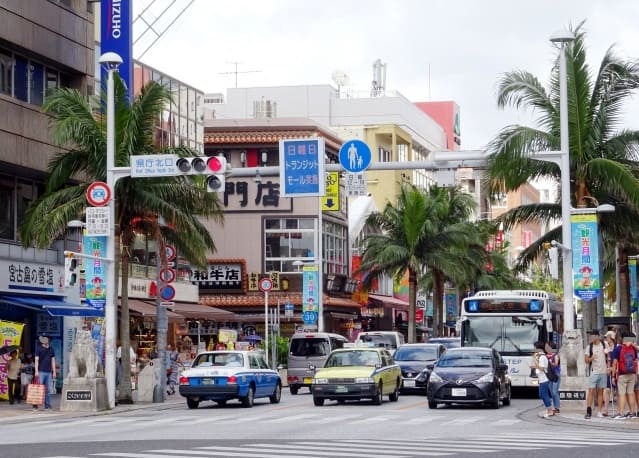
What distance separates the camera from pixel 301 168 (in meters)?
34.2

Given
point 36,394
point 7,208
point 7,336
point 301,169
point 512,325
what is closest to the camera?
point 36,394

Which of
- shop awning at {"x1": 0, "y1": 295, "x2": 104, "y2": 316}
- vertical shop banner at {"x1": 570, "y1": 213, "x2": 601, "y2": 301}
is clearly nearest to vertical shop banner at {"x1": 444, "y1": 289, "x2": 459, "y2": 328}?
shop awning at {"x1": 0, "y1": 295, "x2": 104, "y2": 316}

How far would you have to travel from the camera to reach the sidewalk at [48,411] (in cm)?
3083

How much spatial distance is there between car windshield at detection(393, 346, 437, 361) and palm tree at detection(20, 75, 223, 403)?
8786 millimetres

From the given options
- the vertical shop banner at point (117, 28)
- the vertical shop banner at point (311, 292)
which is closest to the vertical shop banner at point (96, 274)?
the vertical shop banner at point (117, 28)

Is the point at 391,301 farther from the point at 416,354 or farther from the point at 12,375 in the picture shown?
the point at 12,375

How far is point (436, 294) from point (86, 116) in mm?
33976

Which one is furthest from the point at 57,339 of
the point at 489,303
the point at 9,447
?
the point at 9,447

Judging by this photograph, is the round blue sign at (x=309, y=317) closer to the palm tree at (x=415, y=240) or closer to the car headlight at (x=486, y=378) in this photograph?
the palm tree at (x=415, y=240)

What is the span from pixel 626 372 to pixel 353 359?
406 inches

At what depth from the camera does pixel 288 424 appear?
27.1m

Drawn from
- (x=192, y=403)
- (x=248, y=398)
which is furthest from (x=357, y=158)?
(x=192, y=403)

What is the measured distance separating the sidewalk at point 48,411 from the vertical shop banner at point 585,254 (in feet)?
38.6

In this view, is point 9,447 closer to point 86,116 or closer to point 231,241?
point 86,116
